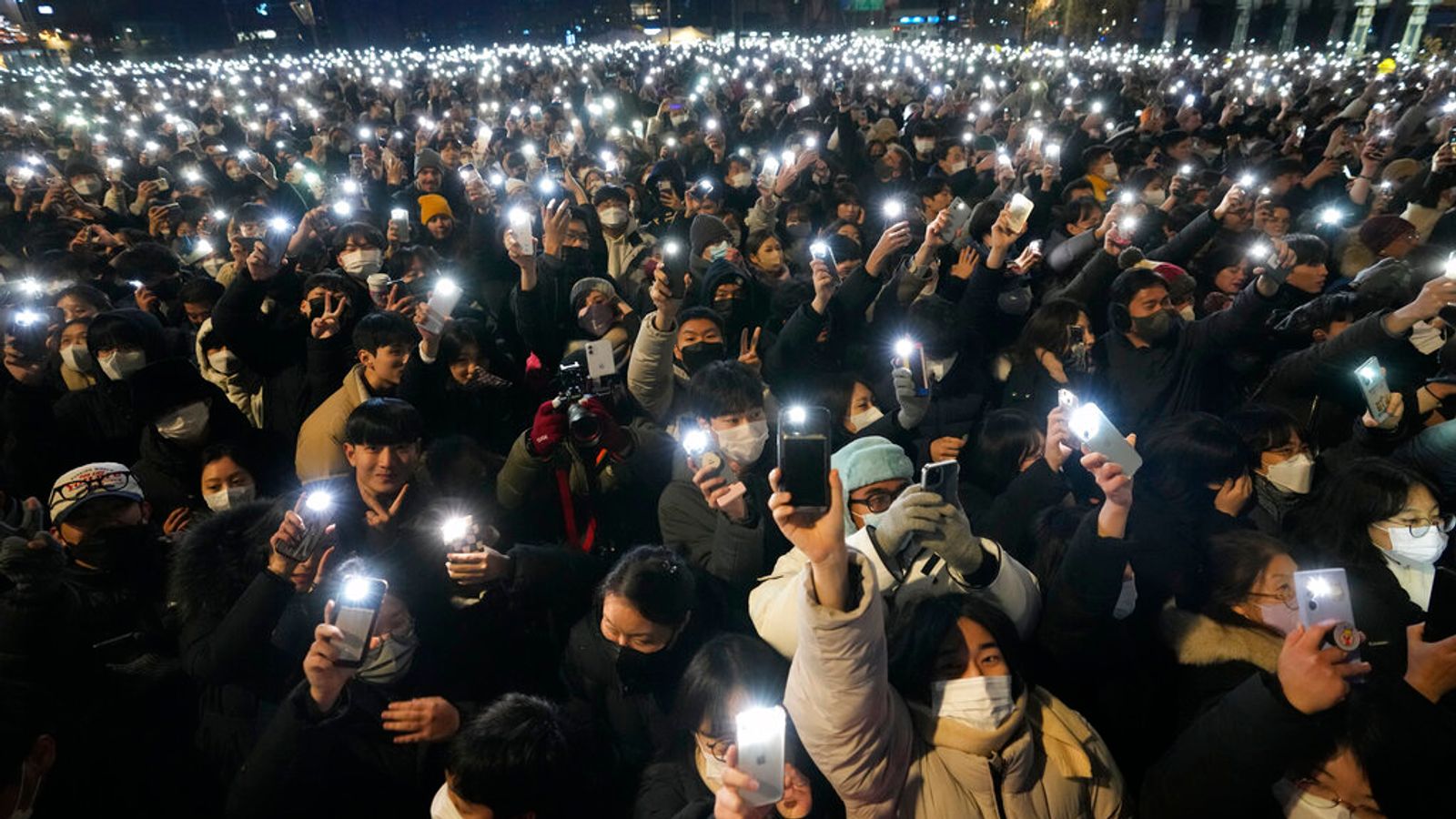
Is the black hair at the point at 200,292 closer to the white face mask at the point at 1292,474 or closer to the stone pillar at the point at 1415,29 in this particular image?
the white face mask at the point at 1292,474

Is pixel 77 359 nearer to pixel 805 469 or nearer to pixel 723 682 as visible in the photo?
pixel 723 682

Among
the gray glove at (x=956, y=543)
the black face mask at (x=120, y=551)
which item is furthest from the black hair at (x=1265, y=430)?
the black face mask at (x=120, y=551)

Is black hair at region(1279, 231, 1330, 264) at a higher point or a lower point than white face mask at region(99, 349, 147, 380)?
lower

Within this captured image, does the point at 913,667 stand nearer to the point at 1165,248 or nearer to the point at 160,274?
the point at 1165,248

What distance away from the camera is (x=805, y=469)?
1.78 metres

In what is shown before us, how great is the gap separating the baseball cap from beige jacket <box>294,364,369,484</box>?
2.56 ft

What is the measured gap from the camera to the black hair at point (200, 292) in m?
5.38

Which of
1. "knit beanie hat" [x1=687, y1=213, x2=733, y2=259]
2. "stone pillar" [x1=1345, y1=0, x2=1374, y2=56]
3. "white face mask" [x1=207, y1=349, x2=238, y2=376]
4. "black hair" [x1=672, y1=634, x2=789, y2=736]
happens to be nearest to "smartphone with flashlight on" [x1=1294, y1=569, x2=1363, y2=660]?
"black hair" [x1=672, y1=634, x2=789, y2=736]

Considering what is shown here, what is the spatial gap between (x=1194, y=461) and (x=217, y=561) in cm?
427

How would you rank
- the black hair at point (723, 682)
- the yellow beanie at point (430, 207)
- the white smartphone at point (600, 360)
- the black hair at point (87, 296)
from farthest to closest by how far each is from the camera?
the yellow beanie at point (430, 207)
the black hair at point (87, 296)
the white smartphone at point (600, 360)
the black hair at point (723, 682)

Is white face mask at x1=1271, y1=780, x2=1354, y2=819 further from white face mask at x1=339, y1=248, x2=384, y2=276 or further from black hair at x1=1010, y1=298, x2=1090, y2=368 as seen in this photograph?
white face mask at x1=339, y1=248, x2=384, y2=276

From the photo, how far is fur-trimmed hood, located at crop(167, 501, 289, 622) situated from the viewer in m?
2.86

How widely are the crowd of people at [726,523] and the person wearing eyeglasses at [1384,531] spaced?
24 mm

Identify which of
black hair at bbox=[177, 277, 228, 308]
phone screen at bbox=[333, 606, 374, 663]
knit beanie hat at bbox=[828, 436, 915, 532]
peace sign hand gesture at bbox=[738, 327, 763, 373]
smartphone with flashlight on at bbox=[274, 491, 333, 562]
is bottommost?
peace sign hand gesture at bbox=[738, 327, 763, 373]
